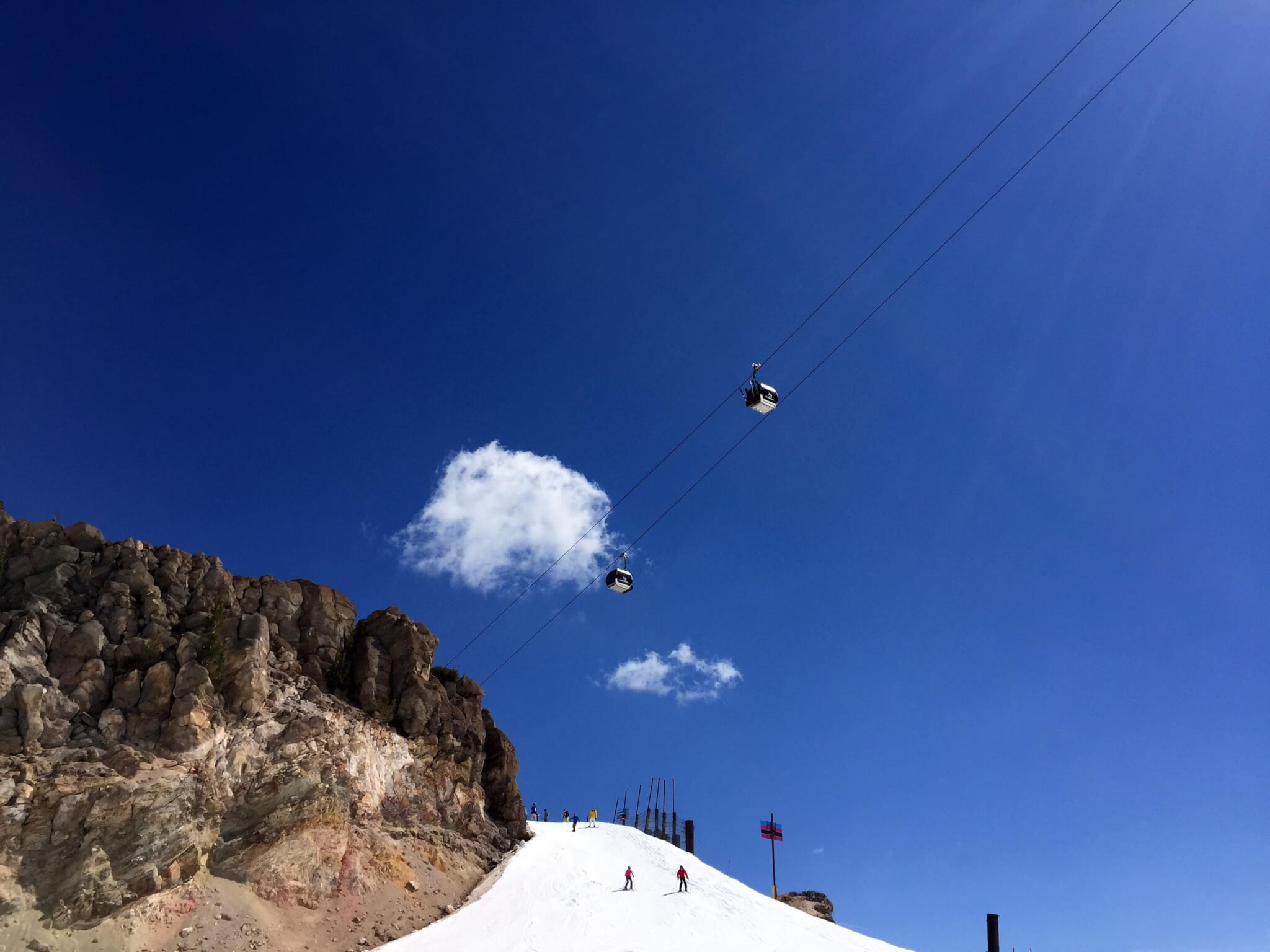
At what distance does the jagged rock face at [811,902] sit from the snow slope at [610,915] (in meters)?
6.47

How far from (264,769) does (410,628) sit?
44.0 ft

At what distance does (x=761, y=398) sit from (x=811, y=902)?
1840 inches

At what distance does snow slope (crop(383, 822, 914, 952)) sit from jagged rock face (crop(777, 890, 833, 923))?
21.2 ft

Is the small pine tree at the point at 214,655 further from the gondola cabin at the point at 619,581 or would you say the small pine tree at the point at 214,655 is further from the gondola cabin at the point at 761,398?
the gondola cabin at the point at 761,398

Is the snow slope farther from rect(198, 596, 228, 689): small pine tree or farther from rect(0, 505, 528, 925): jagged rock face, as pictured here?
rect(198, 596, 228, 689): small pine tree

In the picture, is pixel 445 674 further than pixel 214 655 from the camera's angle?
Yes

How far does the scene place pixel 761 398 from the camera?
2278cm

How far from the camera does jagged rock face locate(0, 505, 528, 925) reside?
2831 centimetres

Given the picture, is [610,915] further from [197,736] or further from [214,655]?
[214,655]

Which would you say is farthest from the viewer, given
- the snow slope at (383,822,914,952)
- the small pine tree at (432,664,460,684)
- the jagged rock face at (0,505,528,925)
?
the small pine tree at (432,664,460,684)

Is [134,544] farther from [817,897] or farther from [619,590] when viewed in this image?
[817,897]

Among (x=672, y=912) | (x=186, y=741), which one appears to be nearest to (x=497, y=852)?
(x=672, y=912)

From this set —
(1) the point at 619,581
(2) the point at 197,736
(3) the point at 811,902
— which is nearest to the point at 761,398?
(1) the point at 619,581

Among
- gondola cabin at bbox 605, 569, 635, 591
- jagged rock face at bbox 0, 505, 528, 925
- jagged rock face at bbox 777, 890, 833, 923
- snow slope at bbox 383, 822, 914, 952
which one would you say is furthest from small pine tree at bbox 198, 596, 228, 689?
jagged rock face at bbox 777, 890, 833, 923
